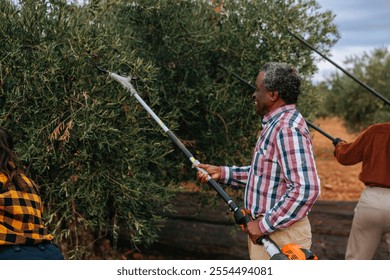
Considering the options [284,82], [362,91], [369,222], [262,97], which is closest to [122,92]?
[262,97]

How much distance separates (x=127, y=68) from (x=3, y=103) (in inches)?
59.8

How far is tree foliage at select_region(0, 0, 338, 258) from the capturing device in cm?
650

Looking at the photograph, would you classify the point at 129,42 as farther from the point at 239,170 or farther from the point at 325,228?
the point at 325,228

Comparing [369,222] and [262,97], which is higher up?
[262,97]

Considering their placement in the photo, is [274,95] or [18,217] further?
[274,95]

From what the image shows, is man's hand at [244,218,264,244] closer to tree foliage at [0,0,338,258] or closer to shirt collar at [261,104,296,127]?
shirt collar at [261,104,296,127]

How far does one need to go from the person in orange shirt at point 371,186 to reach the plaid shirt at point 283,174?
193 centimetres

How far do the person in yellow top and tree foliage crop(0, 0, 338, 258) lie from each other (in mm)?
2011

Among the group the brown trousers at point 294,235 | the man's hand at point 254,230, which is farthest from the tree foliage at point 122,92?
the brown trousers at point 294,235

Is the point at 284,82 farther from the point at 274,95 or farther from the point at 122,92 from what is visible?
the point at 122,92

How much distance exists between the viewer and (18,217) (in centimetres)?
412

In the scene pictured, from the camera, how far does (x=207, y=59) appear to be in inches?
347

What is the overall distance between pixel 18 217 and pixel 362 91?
74.1 ft

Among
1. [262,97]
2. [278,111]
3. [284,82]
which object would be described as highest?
[284,82]
